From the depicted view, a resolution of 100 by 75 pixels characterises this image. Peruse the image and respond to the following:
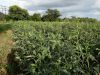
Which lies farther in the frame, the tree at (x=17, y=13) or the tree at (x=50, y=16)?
the tree at (x=17, y=13)

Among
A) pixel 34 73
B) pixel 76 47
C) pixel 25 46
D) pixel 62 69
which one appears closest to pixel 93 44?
pixel 76 47

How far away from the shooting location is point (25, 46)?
8391 mm

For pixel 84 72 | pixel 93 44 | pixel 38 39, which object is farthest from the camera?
pixel 38 39

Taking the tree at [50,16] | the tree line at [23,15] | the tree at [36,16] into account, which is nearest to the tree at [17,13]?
→ the tree line at [23,15]

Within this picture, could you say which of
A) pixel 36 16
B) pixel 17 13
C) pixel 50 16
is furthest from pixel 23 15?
pixel 50 16

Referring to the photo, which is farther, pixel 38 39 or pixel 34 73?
pixel 38 39

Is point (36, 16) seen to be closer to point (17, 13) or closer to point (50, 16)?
point (50, 16)

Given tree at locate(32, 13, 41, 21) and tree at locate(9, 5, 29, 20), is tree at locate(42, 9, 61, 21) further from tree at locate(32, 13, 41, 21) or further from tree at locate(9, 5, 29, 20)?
tree at locate(9, 5, 29, 20)

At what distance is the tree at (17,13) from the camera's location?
5403 cm

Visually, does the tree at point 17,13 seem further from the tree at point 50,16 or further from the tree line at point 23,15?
the tree at point 50,16

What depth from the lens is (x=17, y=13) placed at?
192 feet

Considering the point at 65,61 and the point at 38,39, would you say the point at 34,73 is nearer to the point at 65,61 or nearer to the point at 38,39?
the point at 65,61

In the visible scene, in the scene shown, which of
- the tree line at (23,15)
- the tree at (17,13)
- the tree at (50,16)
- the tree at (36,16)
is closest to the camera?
the tree at (50,16)

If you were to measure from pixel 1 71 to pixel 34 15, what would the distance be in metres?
42.4
